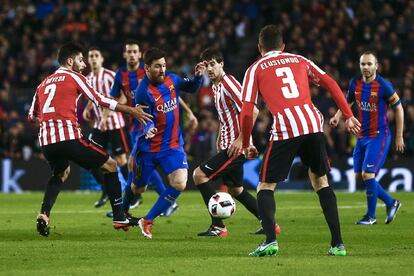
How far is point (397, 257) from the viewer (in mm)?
9289

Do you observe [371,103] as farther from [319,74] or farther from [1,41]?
[1,41]

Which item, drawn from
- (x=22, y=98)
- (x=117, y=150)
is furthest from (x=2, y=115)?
(x=117, y=150)

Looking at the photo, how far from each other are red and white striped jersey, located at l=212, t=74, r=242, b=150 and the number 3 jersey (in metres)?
2.35

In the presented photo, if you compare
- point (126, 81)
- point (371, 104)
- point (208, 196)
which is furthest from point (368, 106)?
point (126, 81)

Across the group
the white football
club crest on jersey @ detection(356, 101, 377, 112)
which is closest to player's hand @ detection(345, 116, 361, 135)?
the white football

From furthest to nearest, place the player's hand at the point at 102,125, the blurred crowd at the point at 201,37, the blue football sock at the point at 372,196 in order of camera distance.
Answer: the blurred crowd at the point at 201,37 → the player's hand at the point at 102,125 → the blue football sock at the point at 372,196

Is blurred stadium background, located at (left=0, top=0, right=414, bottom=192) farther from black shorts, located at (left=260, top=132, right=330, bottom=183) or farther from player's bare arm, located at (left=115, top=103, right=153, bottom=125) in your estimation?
black shorts, located at (left=260, top=132, right=330, bottom=183)

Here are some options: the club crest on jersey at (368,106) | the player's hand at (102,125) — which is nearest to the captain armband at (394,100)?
the club crest on jersey at (368,106)

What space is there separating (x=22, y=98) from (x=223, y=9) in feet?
22.5

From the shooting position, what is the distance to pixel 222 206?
11.3 metres

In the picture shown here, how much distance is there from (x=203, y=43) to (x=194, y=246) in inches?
671

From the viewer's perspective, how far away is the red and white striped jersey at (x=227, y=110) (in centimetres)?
1187

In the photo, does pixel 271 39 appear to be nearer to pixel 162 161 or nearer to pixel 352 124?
pixel 352 124

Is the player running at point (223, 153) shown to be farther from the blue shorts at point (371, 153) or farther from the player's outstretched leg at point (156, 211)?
the blue shorts at point (371, 153)
